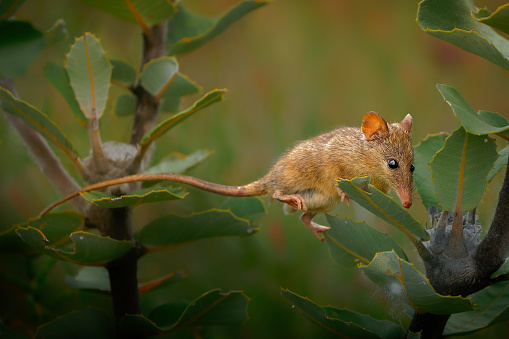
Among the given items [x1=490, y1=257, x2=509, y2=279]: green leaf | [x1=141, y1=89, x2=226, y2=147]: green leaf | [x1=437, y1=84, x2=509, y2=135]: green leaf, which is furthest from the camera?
[x1=141, y1=89, x2=226, y2=147]: green leaf

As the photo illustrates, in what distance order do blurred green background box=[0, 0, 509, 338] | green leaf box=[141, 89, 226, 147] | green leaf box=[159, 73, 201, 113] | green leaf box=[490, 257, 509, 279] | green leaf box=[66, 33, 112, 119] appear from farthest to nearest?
blurred green background box=[0, 0, 509, 338] → green leaf box=[159, 73, 201, 113] → green leaf box=[66, 33, 112, 119] → green leaf box=[141, 89, 226, 147] → green leaf box=[490, 257, 509, 279]

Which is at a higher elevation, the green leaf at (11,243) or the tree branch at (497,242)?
the tree branch at (497,242)

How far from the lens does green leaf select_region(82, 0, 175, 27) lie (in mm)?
948

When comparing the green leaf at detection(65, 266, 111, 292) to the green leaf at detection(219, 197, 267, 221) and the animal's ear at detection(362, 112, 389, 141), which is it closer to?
the green leaf at detection(219, 197, 267, 221)

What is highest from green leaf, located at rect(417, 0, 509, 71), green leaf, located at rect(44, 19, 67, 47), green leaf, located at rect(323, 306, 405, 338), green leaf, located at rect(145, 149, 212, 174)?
green leaf, located at rect(417, 0, 509, 71)

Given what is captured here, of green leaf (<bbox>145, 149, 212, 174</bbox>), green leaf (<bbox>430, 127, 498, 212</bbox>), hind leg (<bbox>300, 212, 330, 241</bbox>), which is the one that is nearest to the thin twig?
green leaf (<bbox>145, 149, 212, 174</bbox>)

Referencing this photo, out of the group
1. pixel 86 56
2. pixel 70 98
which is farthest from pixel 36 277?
pixel 86 56

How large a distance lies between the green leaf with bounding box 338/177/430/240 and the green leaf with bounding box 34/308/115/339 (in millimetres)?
520

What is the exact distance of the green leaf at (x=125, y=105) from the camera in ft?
3.69

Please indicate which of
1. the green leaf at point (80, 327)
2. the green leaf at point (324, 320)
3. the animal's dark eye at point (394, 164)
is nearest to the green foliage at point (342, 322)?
the green leaf at point (324, 320)

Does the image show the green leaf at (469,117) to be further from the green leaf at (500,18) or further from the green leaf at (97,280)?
the green leaf at (97,280)

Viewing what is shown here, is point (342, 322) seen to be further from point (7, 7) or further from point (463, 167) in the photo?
point (7, 7)

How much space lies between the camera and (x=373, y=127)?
0.89 m

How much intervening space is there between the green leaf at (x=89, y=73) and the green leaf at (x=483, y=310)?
665 millimetres
